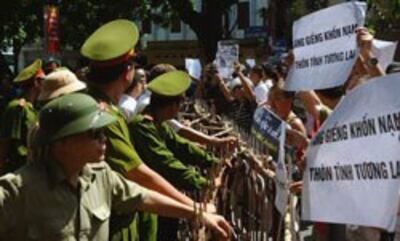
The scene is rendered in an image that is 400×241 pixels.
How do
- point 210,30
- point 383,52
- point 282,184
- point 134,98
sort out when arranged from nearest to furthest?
point 282,184
point 383,52
point 134,98
point 210,30

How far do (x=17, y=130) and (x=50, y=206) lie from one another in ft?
12.8

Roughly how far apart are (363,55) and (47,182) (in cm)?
187

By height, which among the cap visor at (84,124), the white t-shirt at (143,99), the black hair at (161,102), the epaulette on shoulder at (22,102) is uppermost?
the cap visor at (84,124)

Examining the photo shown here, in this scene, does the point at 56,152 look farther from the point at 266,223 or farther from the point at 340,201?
the point at 266,223

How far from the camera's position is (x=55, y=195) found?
138 inches

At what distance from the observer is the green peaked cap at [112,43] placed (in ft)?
14.6

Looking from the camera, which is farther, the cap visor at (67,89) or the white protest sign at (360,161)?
the cap visor at (67,89)

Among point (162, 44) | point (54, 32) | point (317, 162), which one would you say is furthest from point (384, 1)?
point (162, 44)

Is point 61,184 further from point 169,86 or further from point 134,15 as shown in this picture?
point 134,15

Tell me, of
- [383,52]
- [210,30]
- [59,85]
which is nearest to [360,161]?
[383,52]

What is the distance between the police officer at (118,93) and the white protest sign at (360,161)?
0.77 metres

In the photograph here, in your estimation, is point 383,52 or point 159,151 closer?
point 383,52

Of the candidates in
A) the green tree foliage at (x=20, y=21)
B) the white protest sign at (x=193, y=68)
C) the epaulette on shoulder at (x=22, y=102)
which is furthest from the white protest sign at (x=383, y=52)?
the green tree foliage at (x=20, y=21)

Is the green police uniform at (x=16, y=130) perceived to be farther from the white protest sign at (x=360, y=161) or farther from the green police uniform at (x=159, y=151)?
the white protest sign at (x=360, y=161)
